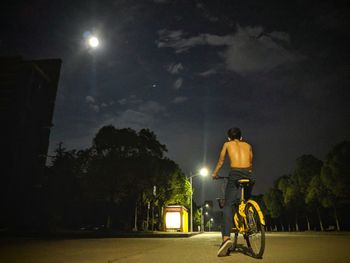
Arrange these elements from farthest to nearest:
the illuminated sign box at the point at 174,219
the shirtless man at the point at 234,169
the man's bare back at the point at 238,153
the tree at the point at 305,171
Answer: the tree at the point at 305,171 → the illuminated sign box at the point at 174,219 → the man's bare back at the point at 238,153 → the shirtless man at the point at 234,169

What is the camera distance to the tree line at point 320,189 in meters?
37.5

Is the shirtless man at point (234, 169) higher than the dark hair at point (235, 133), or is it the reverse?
the dark hair at point (235, 133)

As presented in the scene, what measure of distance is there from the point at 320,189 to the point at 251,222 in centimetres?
4414

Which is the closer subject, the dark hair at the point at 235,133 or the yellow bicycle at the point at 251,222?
the yellow bicycle at the point at 251,222

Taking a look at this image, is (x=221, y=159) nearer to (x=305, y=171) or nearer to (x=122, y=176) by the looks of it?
(x=122, y=176)

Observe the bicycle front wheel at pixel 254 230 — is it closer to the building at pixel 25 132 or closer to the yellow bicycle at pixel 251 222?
the yellow bicycle at pixel 251 222

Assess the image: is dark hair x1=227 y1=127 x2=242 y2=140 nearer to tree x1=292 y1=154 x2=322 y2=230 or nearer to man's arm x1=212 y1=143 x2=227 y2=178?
man's arm x1=212 y1=143 x2=227 y2=178

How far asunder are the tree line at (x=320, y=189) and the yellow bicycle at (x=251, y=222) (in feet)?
121

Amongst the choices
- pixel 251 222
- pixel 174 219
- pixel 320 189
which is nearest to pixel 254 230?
pixel 251 222

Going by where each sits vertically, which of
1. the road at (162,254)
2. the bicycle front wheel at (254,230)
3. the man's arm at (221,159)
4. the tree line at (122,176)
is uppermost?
the tree line at (122,176)

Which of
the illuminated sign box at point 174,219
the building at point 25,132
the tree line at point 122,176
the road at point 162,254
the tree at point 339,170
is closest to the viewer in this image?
the road at point 162,254

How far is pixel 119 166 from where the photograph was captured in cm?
3247

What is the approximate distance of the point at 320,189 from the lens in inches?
1737

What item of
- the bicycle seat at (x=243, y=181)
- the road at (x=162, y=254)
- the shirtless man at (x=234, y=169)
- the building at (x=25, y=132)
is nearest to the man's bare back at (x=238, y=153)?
the shirtless man at (x=234, y=169)
